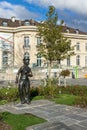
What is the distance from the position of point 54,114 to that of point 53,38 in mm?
13853

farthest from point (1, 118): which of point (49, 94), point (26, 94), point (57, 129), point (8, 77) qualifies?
point (8, 77)

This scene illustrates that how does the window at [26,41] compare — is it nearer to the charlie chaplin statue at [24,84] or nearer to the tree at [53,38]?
the tree at [53,38]

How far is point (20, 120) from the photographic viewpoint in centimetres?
924

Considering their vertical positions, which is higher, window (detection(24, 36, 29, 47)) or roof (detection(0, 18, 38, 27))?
roof (detection(0, 18, 38, 27))

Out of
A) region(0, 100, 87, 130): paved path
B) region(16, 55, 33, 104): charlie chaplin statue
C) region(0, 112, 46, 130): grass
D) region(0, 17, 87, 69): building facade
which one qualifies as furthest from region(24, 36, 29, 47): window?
region(0, 112, 46, 130): grass

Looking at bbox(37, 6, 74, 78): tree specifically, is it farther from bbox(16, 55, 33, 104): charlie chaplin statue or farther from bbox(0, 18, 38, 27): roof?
bbox(0, 18, 38, 27): roof

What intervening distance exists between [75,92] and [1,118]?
29.4 ft

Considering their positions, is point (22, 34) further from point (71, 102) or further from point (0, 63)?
point (71, 102)

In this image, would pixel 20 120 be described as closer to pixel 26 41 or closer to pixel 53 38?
pixel 53 38

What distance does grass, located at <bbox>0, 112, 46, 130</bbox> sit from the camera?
8.70 m

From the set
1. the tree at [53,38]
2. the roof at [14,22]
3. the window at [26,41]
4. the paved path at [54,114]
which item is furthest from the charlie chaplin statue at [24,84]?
Result: the roof at [14,22]

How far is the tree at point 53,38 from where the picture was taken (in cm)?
2392

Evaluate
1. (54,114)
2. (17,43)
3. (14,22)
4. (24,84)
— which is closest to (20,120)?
(54,114)

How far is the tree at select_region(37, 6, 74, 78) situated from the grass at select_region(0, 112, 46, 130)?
1459cm
